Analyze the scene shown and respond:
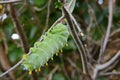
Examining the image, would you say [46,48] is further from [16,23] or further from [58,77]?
[58,77]

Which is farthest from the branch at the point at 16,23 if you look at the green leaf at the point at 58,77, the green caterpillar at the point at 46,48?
the green caterpillar at the point at 46,48

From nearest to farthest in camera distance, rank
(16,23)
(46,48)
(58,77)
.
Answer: (46,48)
(16,23)
(58,77)

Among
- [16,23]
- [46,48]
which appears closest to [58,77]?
[16,23]

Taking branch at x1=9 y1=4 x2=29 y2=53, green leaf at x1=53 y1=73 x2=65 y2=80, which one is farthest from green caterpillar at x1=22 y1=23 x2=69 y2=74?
green leaf at x1=53 y1=73 x2=65 y2=80

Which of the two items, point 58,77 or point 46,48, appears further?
point 58,77

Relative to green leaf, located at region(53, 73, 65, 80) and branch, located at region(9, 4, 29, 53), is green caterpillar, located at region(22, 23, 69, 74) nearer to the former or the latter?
branch, located at region(9, 4, 29, 53)

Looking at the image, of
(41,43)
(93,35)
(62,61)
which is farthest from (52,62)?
(41,43)

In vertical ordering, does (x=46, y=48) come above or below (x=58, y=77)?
above

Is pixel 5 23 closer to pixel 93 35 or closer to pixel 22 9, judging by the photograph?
pixel 22 9
